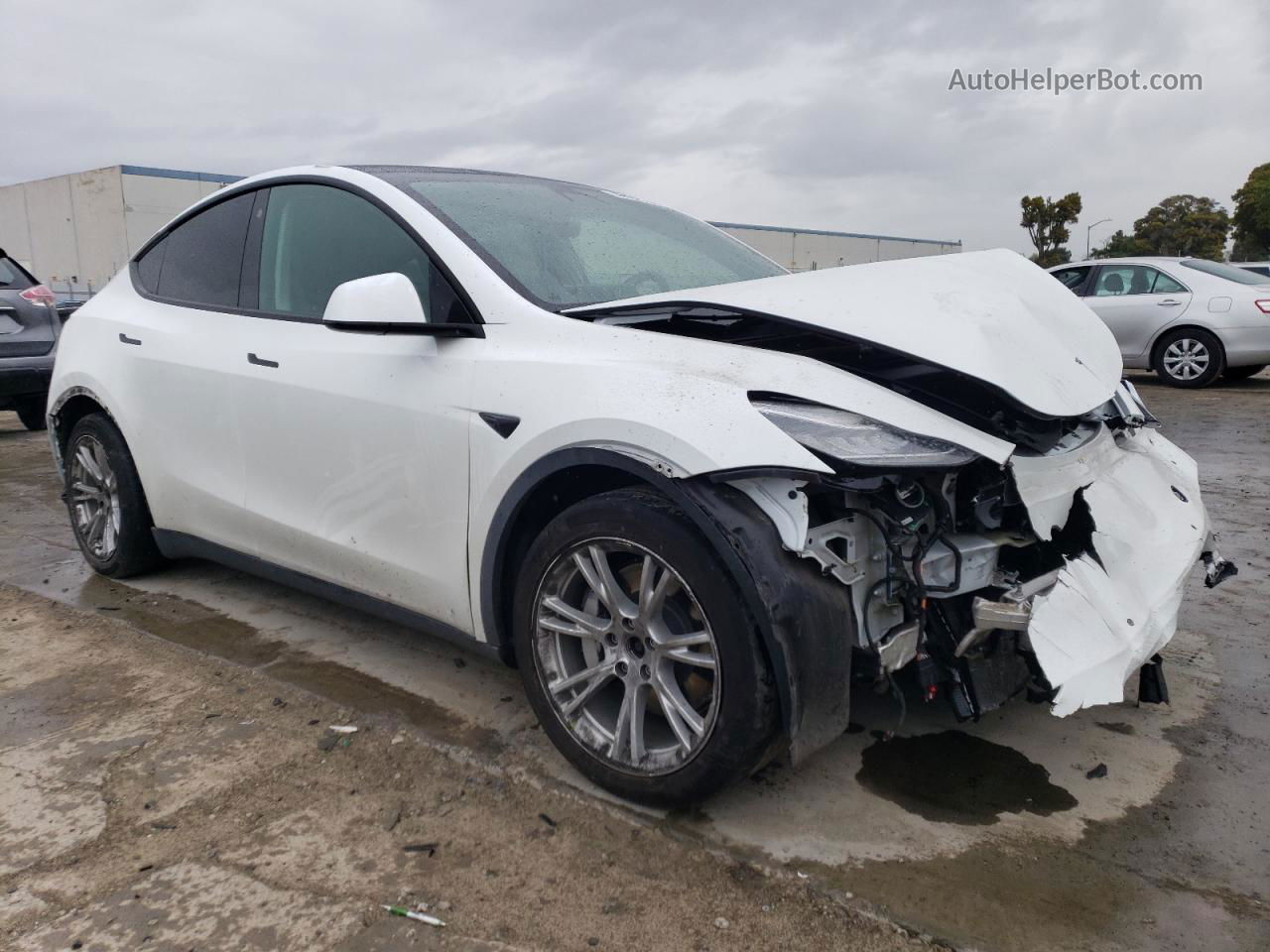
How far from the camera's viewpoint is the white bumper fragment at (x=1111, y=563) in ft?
7.30

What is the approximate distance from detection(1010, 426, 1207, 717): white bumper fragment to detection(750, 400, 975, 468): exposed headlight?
0.87 ft

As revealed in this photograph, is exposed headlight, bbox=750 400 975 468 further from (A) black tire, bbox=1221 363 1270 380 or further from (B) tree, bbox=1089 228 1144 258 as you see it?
(B) tree, bbox=1089 228 1144 258

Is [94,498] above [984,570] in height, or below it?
below

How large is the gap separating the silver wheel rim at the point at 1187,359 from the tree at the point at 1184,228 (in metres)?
44.6

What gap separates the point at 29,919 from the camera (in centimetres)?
205

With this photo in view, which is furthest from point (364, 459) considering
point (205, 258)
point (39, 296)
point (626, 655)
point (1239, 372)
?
point (1239, 372)

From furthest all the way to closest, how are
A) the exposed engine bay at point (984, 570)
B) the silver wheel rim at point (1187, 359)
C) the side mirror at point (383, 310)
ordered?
the silver wheel rim at point (1187, 359), the side mirror at point (383, 310), the exposed engine bay at point (984, 570)

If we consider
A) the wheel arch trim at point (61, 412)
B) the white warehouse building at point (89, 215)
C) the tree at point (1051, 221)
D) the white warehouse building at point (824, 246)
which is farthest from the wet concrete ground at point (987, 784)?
the tree at point (1051, 221)

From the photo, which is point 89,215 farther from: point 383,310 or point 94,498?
point 383,310

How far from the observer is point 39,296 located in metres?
8.91

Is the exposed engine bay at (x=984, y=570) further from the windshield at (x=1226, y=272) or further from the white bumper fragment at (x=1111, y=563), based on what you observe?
the windshield at (x=1226, y=272)

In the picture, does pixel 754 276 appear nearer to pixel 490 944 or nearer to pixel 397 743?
pixel 397 743

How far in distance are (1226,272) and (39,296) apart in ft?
39.8

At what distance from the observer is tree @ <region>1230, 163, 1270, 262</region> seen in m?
49.4
